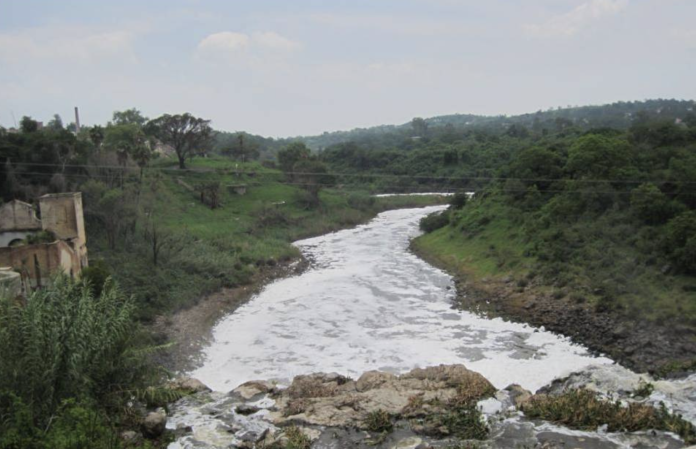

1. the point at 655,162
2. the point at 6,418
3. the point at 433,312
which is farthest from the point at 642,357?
the point at 6,418

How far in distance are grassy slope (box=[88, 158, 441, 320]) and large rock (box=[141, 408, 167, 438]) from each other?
10571 mm

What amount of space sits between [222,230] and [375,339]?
66.6 feet

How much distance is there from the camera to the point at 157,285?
25.3m

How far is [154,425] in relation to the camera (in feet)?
39.5

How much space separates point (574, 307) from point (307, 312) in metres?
10.6

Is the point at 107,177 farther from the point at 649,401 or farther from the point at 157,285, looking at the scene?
the point at 649,401

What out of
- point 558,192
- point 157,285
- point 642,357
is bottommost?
point 642,357

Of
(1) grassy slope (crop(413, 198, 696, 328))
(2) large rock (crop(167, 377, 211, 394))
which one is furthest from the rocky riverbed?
(1) grassy slope (crop(413, 198, 696, 328))

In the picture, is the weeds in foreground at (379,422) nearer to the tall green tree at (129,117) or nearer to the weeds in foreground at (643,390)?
the weeds in foreground at (643,390)

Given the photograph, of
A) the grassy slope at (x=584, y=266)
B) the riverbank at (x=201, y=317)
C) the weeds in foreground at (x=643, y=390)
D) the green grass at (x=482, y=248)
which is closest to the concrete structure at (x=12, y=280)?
the riverbank at (x=201, y=317)

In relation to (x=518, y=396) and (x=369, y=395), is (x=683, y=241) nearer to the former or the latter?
(x=518, y=396)

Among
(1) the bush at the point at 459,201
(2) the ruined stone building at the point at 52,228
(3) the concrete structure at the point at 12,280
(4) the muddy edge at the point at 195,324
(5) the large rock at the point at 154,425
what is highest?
(2) the ruined stone building at the point at 52,228

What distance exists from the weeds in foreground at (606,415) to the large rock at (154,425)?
7870mm

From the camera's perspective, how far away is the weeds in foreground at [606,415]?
1234cm
